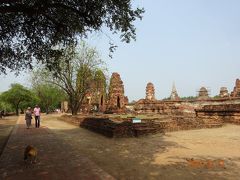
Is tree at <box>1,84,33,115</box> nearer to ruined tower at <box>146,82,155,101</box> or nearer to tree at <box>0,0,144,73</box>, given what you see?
ruined tower at <box>146,82,155,101</box>

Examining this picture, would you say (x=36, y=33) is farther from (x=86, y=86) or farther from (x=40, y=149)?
Answer: (x=86, y=86)

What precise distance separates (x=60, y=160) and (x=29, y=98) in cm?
4907

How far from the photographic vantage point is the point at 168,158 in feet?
28.0

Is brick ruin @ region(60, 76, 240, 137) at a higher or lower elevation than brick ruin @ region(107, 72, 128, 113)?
lower

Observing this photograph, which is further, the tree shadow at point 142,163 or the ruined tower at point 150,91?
the ruined tower at point 150,91

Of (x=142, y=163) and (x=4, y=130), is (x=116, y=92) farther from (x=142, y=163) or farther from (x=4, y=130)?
(x=142, y=163)

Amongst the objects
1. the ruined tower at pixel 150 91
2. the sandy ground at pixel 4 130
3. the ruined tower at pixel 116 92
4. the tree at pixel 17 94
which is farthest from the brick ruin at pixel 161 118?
the tree at pixel 17 94

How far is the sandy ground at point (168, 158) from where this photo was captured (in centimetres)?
680

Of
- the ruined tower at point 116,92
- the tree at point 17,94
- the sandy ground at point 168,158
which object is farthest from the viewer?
the tree at point 17,94

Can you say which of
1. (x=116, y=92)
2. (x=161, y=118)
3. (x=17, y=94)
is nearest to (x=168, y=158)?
(x=161, y=118)

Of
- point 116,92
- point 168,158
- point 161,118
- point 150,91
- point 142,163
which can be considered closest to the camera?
point 142,163

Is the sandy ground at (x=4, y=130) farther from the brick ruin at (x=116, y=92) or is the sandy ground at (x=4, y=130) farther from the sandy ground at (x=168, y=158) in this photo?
the brick ruin at (x=116, y=92)

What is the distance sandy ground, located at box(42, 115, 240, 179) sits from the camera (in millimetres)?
6802

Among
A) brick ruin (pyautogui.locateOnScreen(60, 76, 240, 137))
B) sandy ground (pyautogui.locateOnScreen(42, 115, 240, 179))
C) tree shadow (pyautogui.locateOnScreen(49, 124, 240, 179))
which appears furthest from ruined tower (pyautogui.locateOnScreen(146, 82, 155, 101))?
tree shadow (pyautogui.locateOnScreen(49, 124, 240, 179))
